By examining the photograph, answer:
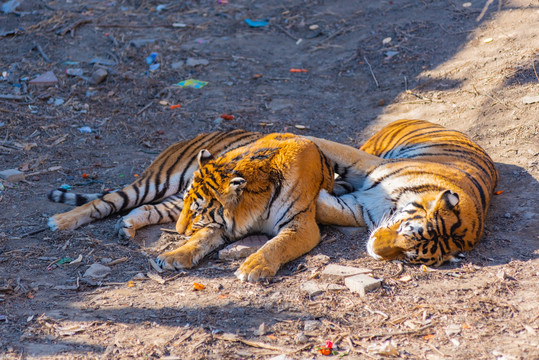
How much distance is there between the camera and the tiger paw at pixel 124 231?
4359mm

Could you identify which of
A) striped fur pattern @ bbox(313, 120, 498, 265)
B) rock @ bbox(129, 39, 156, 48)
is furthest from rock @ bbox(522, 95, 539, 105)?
rock @ bbox(129, 39, 156, 48)

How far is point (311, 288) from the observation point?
11.4 feet

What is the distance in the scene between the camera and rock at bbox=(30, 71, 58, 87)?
7.11 meters

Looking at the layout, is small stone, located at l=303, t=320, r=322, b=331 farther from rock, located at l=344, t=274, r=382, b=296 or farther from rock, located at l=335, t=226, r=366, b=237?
rock, located at l=335, t=226, r=366, b=237

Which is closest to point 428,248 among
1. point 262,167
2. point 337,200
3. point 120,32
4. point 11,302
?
point 337,200

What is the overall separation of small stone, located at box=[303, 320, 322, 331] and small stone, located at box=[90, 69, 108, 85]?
17.0 ft

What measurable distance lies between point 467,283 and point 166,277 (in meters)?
1.99

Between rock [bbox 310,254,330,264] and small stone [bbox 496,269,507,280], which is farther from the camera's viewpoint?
rock [bbox 310,254,330,264]

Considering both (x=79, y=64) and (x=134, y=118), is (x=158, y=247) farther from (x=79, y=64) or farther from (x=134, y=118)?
(x=79, y=64)

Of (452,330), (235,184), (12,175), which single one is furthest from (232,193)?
(12,175)

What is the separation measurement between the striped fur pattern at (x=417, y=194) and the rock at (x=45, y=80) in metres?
4.24

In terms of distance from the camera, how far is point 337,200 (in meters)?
4.39

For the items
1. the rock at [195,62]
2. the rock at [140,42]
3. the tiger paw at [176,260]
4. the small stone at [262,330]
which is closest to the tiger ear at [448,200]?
the small stone at [262,330]

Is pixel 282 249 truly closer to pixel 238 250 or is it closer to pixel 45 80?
pixel 238 250
